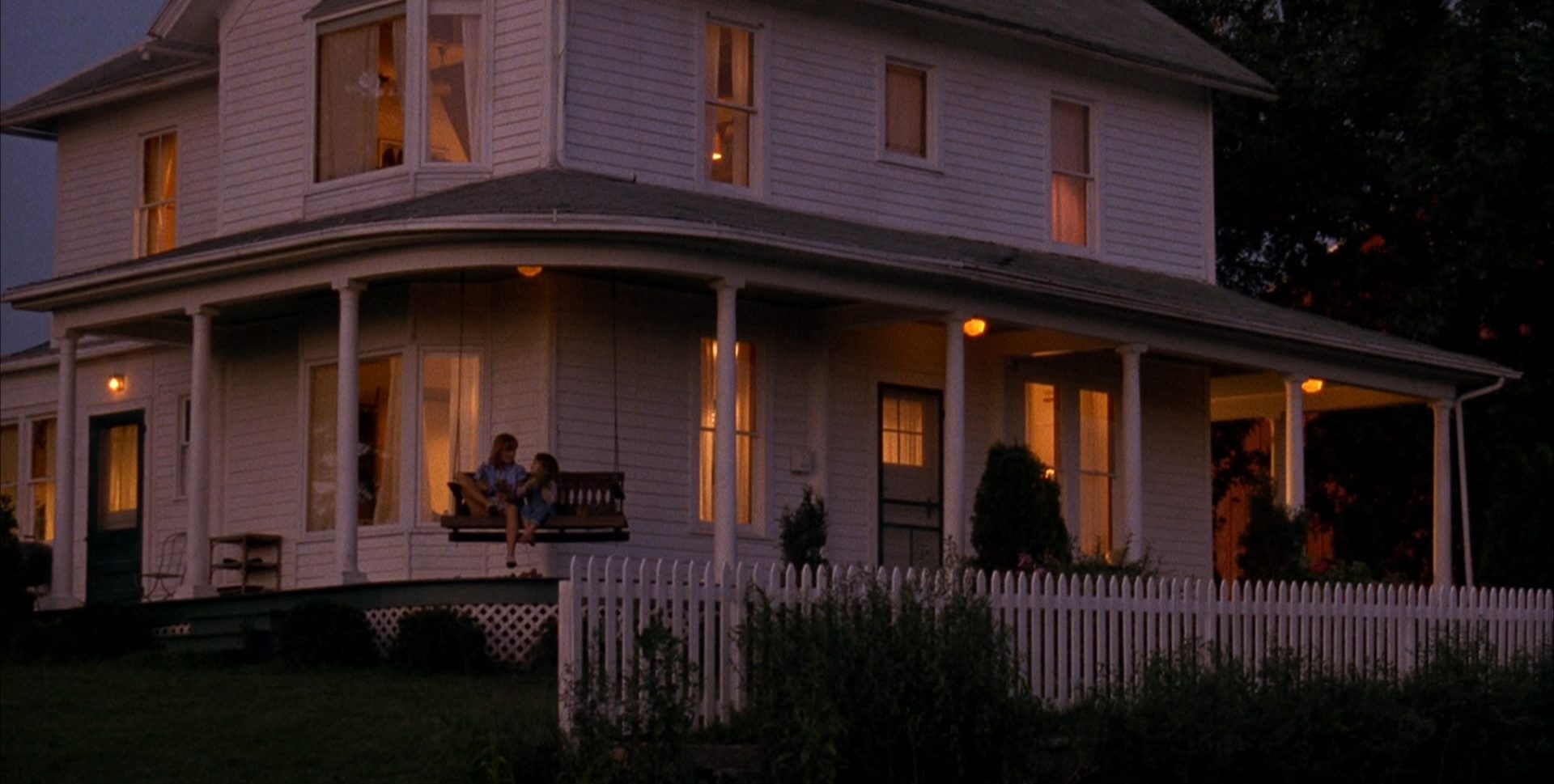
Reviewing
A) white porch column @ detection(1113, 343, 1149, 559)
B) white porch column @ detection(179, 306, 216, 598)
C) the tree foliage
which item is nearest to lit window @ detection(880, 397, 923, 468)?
white porch column @ detection(1113, 343, 1149, 559)

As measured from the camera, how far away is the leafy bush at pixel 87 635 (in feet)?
69.8

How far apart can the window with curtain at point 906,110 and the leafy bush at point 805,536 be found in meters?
4.58

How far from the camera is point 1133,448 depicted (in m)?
25.3

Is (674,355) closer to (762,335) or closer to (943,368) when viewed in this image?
(762,335)

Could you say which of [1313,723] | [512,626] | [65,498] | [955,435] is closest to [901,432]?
[955,435]


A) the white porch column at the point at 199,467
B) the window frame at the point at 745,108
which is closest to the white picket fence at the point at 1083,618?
the white porch column at the point at 199,467

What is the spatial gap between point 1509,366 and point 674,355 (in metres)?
14.6

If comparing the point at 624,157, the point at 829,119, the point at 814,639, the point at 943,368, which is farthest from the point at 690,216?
the point at 814,639

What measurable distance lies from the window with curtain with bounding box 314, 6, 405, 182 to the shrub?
5208 millimetres

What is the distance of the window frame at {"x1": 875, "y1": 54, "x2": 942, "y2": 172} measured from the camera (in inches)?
997

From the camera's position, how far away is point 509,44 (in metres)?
23.1

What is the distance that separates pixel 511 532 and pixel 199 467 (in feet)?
13.8

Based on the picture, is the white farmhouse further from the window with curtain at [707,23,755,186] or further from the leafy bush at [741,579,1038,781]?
the leafy bush at [741,579,1038,781]

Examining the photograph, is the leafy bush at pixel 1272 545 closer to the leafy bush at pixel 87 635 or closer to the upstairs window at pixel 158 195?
the leafy bush at pixel 87 635
